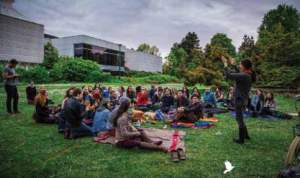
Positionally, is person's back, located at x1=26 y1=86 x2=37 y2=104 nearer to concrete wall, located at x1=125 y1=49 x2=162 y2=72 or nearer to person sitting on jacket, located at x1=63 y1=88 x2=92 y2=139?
person sitting on jacket, located at x1=63 y1=88 x2=92 y2=139

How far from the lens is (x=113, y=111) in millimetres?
6188

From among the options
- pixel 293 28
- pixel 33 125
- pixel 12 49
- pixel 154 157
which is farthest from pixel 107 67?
pixel 154 157

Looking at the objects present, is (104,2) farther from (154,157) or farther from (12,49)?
(12,49)

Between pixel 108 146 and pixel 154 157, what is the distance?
1.50 m

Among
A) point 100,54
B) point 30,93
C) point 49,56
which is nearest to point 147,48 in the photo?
point 100,54

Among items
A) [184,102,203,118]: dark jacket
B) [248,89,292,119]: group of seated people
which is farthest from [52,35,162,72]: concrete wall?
[184,102,203,118]: dark jacket

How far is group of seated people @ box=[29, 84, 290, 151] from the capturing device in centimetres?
586

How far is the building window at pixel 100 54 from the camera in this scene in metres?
Result: 49.2

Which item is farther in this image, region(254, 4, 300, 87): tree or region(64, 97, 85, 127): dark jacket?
region(254, 4, 300, 87): tree

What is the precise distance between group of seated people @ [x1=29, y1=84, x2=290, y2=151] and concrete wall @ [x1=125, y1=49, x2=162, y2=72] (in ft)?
174

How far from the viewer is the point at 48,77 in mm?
34594

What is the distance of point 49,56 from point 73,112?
4447cm

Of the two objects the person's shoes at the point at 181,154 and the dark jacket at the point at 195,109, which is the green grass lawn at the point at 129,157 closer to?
the person's shoes at the point at 181,154

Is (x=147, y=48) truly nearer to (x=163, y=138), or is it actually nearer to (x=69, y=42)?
(x=69, y=42)
